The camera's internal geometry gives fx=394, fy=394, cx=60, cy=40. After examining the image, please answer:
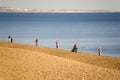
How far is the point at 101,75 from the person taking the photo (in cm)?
2788

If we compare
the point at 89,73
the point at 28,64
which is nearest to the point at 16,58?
the point at 28,64

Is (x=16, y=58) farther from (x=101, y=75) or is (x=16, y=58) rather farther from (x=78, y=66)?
(x=101, y=75)

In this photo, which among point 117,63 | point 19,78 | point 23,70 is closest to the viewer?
point 19,78

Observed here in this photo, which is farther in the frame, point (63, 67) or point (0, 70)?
point (63, 67)

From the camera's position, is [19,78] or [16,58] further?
[16,58]

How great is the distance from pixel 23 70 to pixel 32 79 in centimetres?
196

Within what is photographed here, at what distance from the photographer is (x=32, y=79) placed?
25.7 m

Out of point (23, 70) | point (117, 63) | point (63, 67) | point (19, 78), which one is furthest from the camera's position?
point (117, 63)

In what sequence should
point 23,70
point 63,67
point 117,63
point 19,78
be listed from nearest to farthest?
point 19,78 → point 23,70 → point 63,67 → point 117,63

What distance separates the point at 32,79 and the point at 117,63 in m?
12.3

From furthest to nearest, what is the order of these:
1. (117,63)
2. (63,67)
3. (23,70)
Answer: (117,63) → (63,67) → (23,70)

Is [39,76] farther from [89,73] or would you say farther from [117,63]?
[117,63]

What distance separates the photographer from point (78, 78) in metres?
26.9

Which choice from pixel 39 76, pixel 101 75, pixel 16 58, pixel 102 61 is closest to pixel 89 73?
pixel 101 75
